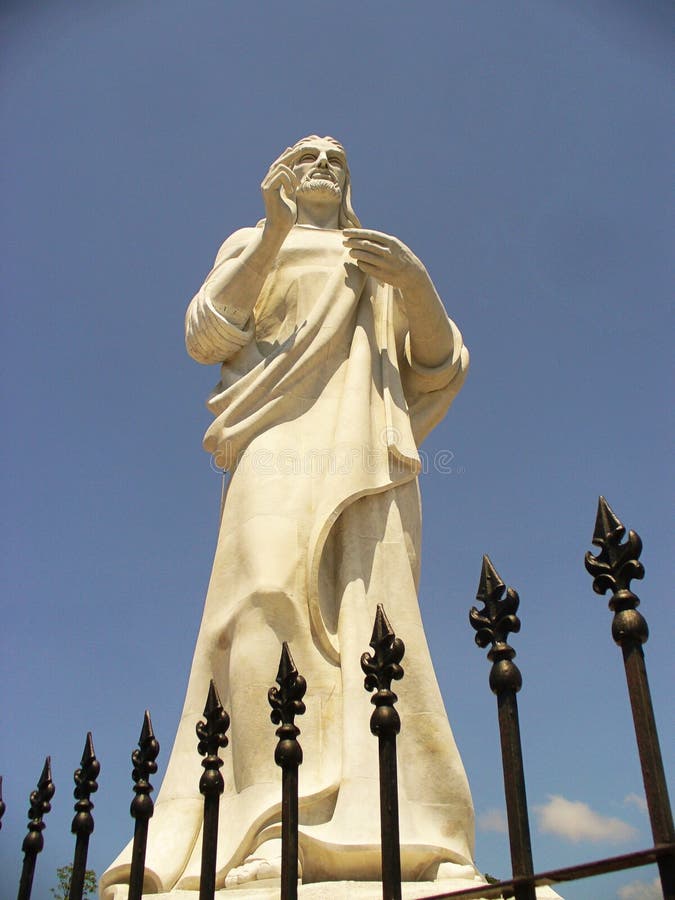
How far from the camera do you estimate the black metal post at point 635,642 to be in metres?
2.54

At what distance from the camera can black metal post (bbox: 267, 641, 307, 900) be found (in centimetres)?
347

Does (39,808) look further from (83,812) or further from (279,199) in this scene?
(279,199)

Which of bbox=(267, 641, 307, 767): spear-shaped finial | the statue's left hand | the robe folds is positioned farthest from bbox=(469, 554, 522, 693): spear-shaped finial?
the statue's left hand

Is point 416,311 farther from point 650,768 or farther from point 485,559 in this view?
point 650,768

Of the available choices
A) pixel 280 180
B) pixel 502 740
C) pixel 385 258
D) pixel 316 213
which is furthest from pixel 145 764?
pixel 316 213

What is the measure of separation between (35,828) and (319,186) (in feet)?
18.7

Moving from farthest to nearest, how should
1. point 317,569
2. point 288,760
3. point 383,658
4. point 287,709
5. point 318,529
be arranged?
point 318,529 → point 317,569 → point 287,709 → point 288,760 → point 383,658

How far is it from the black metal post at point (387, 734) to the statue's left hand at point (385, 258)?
4.12 m

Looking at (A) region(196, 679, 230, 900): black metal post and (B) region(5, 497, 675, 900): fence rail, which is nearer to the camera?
(B) region(5, 497, 675, 900): fence rail

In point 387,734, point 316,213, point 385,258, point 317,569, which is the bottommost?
point 387,734

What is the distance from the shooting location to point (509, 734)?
10.1 ft

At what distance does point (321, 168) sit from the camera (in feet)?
27.3

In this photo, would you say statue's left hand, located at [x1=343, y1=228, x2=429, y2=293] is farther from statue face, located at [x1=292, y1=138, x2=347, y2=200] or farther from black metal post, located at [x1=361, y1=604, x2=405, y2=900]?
black metal post, located at [x1=361, y1=604, x2=405, y2=900]

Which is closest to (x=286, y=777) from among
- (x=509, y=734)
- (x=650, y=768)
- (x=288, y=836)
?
(x=288, y=836)
